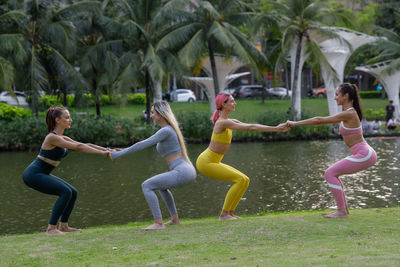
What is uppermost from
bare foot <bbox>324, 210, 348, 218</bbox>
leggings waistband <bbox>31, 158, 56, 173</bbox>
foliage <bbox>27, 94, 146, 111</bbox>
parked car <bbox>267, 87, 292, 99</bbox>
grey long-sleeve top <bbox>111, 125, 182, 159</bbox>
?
grey long-sleeve top <bbox>111, 125, 182, 159</bbox>

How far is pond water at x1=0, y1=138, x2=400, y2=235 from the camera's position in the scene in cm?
1171

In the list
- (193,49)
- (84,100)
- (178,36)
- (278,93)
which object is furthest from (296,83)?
(278,93)

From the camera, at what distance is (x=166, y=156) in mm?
7836

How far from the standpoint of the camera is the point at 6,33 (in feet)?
108

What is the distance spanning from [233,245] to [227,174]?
189cm

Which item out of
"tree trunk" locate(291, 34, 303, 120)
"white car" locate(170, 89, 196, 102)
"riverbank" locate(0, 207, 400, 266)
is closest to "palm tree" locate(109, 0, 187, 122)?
"tree trunk" locate(291, 34, 303, 120)

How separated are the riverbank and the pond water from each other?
11.9 ft

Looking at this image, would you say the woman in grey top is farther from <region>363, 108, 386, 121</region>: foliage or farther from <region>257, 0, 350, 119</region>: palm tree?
<region>363, 108, 386, 121</region>: foliage

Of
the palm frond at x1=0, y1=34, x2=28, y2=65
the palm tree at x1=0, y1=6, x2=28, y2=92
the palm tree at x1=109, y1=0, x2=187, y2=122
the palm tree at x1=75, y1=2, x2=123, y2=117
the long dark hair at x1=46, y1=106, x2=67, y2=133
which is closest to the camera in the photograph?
the long dark hair at x1=46, y1=106, x2=67, y2=133

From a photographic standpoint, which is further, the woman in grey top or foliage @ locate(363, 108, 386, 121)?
foliage @ locate(363, 108, 386, 121)

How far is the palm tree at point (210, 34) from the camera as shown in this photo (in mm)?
30688

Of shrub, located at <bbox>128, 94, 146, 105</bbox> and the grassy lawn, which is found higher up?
shrub, located at <bbox>128, 94, 146, 105</bbox>

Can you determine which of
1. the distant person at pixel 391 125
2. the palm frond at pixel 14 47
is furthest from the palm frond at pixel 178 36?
the distant person at pixel 391 125

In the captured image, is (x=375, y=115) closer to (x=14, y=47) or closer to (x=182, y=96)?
(x=182, y=96)
